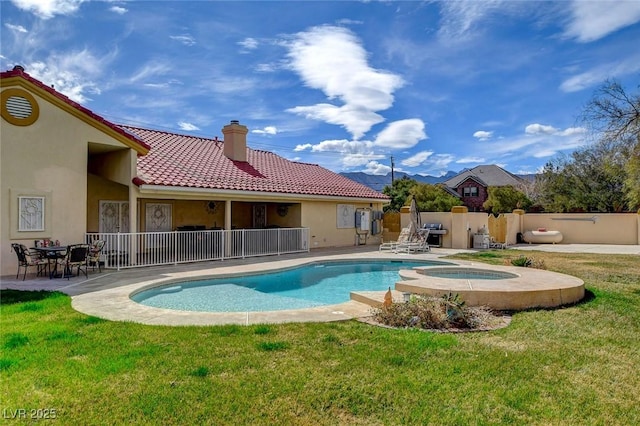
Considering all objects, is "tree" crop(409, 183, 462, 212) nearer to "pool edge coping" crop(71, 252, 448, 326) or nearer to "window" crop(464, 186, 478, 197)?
"window" crop(464, 186, 478, 197)

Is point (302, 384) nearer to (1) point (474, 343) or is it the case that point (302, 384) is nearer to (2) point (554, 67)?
(1) point (474, 343)

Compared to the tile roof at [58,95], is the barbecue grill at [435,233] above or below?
below

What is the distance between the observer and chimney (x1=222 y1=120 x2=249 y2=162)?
70.8ft

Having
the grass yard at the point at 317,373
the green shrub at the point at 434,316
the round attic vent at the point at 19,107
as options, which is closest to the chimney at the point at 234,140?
the round attic vent at the point at 19,107

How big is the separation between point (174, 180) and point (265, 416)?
12.6 meters

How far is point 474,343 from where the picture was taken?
5812mm

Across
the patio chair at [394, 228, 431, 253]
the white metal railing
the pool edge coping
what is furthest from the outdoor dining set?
the patio chair at [394, 228, 431, 253]

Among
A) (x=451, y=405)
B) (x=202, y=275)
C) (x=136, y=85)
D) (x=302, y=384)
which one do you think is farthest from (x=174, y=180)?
(x=451, y=405)

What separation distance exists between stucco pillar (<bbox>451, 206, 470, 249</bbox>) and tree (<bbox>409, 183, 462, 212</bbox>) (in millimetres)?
14725

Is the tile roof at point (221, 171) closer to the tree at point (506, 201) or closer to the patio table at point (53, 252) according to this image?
the patio table at point (53, 252)

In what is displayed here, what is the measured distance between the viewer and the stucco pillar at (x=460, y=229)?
2144 centimetres

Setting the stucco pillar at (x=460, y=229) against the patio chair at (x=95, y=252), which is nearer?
the patio chair at (x=95, y=252)

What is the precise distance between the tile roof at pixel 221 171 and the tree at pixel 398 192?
636 inches

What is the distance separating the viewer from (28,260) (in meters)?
11.6
